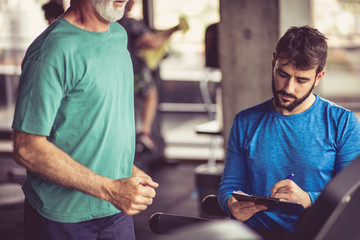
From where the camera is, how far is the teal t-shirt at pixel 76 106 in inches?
59.6

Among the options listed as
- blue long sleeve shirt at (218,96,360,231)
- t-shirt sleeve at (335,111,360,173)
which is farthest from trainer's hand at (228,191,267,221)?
t-shirt sleeve at (335,111,360,173)

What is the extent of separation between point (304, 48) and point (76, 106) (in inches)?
31.2

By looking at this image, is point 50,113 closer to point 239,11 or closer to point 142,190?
point 142,190

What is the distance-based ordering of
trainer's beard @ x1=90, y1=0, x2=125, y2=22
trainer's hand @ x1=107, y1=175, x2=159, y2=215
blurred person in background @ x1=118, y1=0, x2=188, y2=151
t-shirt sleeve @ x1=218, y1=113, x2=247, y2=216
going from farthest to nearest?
1. blurred person in background @ x1=118, y1=0, x2=188, y2=151
2. t-shirt sleeve @ x1=218, y1=113, x2=247, y2=216
3. trainer's beard @ x1=90, y1=0, x2=125, y2=22
4. trainer's hand @ x1=107, y1=175, x2=159, y2=215

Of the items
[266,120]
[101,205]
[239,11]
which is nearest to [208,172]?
[239,11]

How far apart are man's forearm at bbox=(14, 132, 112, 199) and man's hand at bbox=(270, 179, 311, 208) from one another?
0.56 meters

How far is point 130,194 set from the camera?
1485mm

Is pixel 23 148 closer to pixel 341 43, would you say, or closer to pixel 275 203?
pixel 275 203

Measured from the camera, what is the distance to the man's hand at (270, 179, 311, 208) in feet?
5.74

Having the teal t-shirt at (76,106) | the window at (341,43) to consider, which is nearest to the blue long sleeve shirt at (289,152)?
the teal t-shirt at (76,106)

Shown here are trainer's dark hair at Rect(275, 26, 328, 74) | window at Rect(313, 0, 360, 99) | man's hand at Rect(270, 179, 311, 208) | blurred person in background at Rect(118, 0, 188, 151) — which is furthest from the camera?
window at Rect(313, 0, 360, 99)

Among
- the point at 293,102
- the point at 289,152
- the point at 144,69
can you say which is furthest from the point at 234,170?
the point at 144,69

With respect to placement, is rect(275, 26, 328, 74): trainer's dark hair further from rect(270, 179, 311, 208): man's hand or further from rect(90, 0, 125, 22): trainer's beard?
rect(90, 0, 125, 22): trainer's beard

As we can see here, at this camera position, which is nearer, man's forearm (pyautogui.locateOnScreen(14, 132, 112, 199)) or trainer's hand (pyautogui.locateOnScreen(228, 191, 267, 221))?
man's forearm (pyautogui.locateOnScreen(14, 132, 112, 199))
